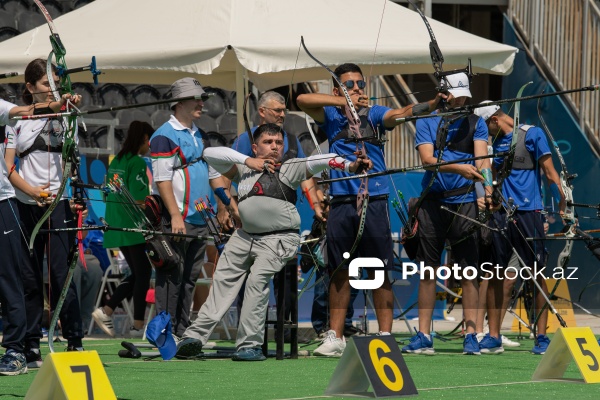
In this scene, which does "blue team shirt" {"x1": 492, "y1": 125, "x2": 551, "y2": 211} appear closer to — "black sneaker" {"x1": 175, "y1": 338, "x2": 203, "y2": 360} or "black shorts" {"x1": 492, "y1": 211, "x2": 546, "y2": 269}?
"black shorts" {"x1": 492, "y1": 211, "x2": 546, "y2": 269}

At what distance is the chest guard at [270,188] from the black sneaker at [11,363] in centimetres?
171

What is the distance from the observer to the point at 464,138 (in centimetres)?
795

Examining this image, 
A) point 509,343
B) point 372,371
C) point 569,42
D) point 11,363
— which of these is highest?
point 569,42

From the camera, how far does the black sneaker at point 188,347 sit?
24.2 feet

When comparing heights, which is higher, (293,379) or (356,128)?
(356,128)

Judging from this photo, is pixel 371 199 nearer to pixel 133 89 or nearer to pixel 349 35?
pixel 349 35

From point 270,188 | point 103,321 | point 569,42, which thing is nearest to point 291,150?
point 270,188

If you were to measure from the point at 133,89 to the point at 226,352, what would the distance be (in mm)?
6900

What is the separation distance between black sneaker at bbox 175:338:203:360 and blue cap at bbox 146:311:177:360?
79mm

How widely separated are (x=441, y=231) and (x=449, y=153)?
480 millimetres

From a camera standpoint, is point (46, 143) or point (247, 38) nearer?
point (46, 143)

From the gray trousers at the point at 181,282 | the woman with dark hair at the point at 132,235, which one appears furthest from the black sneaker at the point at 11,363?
the woman with dark hair at the point at 132,235

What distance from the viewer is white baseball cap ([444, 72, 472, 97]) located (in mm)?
7695

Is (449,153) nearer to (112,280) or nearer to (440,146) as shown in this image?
(440,146)
